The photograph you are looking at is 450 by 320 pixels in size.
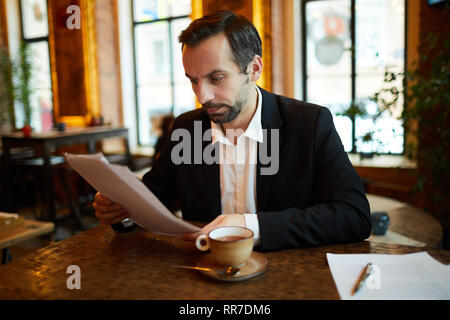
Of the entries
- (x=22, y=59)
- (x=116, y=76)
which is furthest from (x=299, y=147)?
(x=22, y=59)

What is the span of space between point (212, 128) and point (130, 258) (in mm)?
671

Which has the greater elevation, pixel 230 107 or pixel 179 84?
pixel 179 84

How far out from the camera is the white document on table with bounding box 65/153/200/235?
0.90 m

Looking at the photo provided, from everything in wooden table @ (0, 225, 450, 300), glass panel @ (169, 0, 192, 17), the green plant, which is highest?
glass panel @ (169, 0, 192, 17)

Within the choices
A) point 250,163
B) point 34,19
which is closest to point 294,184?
point 250,163

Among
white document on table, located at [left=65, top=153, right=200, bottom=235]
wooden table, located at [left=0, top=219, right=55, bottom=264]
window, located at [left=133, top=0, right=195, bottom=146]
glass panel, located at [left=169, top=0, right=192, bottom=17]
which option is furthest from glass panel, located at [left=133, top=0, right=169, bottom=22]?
white document on table, located at [left=65, top=153, right=200, bottom=235]

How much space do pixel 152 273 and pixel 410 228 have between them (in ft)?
5.28

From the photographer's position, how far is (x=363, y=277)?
826 millimetres

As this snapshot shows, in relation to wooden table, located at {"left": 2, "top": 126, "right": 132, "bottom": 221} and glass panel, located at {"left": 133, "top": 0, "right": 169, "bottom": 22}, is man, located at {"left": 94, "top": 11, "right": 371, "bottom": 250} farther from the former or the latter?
glass panel, located at {"left": 133, "top": 0, "right": 169, "bottom": 22}

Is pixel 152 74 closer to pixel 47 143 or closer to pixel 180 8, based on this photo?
pixel 180 8

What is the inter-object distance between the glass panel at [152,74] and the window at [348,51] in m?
2.04

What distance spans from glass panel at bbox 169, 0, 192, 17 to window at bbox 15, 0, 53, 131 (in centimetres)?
218
